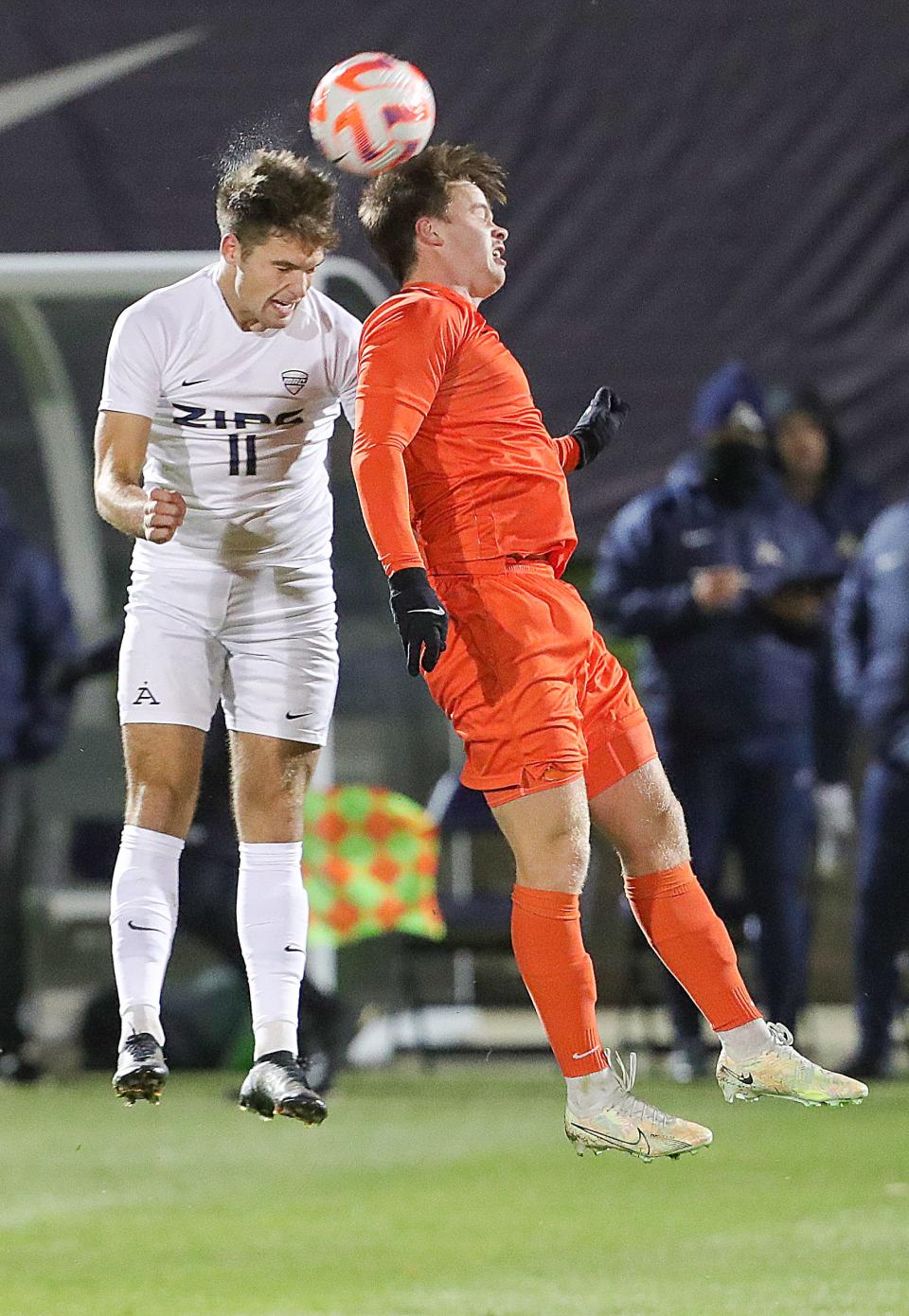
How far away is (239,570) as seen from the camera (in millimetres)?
4035

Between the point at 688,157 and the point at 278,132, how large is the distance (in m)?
1.89

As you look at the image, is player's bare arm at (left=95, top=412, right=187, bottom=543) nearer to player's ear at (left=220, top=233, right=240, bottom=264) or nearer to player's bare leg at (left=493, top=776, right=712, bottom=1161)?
player's ear at (left=220, top=233, right=240, bottom=264)

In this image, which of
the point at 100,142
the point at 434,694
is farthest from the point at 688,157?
the point at 434,694

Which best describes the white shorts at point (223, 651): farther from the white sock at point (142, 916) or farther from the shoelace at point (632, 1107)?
the shoelace at point (632, 1107)

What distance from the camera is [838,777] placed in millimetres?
7141

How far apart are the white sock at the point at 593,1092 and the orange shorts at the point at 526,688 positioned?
0.50m

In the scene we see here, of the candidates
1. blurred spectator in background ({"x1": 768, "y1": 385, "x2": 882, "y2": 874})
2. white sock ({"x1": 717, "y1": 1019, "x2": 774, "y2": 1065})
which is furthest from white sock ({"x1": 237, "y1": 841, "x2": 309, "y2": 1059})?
blurred spectator in background ({"x1": 768, "y1": 385, "x2": 882, "y2": 874})

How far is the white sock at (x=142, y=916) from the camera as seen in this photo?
13.0 ft

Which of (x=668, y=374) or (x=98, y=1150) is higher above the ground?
(x=668, y=374)

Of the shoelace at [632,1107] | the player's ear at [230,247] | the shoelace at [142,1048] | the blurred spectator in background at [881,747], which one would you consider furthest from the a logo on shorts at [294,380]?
the blurred spectator in background at [881,747]

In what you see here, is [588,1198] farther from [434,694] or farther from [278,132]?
[278,132]

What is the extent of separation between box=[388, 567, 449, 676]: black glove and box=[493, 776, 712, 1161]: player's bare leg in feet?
1.16

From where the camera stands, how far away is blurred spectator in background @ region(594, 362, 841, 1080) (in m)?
5.39

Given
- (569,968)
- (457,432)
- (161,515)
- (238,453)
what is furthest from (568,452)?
(569,968)
